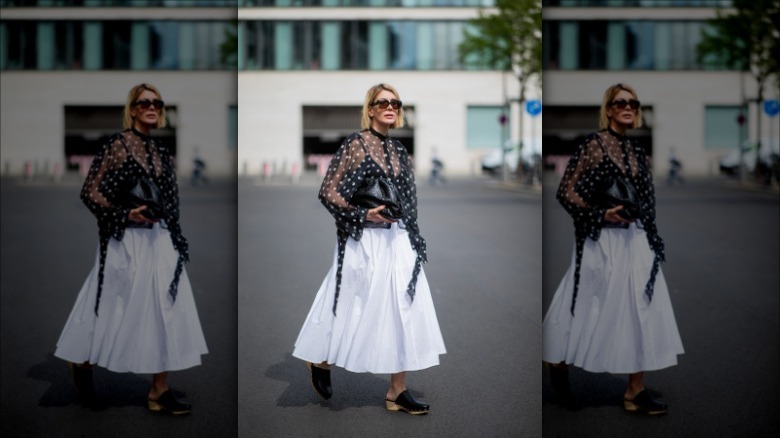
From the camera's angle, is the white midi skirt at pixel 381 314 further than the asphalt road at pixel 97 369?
Yes

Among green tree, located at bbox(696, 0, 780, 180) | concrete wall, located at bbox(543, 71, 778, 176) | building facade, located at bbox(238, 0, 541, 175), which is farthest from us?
building facade, located at bbox(238, 0, 541, 175)

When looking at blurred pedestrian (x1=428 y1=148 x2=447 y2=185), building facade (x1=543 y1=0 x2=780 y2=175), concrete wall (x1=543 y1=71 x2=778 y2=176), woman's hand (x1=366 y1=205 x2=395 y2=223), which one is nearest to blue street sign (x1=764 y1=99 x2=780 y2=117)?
building facade (x1=543 y1=0 x2=780 y2=175)

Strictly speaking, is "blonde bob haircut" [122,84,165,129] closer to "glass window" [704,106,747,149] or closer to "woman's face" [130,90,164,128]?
"woman's face" [130,90,164,128]

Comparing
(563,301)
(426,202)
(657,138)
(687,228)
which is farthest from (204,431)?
(657,138)

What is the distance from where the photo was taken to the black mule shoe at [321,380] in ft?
19.7

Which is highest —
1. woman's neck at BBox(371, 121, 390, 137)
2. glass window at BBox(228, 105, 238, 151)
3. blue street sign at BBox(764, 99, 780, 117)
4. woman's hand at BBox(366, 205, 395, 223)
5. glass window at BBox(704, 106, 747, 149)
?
glass window at BBox(704, 106, 747, 149)

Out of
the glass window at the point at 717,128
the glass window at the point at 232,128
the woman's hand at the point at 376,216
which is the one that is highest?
the glass window at the point at 717,128

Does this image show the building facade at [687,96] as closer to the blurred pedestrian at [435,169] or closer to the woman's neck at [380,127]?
the blurred pedestrian at [435,169]

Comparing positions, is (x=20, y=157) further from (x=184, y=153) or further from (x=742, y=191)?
(x=184, y=153)

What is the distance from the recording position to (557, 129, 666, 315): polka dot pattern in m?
5.34

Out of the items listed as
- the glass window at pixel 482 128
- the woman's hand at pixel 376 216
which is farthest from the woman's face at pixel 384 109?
the glass window at pixel 482 128

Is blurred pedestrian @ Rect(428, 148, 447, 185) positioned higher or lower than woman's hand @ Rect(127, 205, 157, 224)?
higher

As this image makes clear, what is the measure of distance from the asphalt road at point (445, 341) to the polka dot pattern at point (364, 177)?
66 centimetres

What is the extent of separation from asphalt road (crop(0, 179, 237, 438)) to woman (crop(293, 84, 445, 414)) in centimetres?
63
